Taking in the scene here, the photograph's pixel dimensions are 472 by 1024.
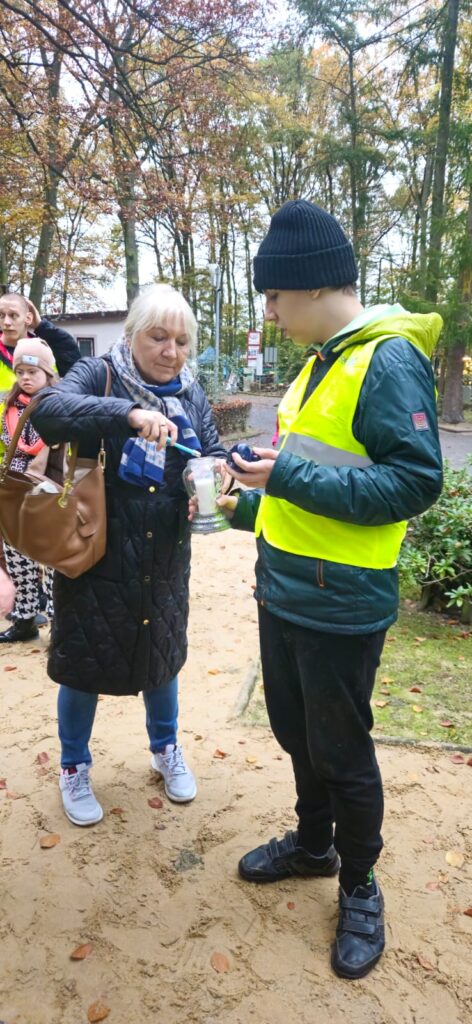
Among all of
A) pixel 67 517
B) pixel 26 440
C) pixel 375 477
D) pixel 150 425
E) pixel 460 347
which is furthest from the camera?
pixel 460 347

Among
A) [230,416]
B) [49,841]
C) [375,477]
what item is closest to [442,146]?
[230,416]

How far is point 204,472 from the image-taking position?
1868 mm

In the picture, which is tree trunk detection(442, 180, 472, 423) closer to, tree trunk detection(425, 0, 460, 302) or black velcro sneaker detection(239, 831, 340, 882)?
tree trunk detection(425, 0, 460, 302)

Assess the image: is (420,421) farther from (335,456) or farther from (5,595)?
(5,595)

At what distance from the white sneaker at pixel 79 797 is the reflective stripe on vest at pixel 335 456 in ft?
4.36

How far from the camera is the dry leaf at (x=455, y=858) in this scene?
221cm

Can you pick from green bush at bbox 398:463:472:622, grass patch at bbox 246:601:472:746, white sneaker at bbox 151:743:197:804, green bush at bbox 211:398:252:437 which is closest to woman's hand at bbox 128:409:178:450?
white sneaker at bbox 151:743:197:804

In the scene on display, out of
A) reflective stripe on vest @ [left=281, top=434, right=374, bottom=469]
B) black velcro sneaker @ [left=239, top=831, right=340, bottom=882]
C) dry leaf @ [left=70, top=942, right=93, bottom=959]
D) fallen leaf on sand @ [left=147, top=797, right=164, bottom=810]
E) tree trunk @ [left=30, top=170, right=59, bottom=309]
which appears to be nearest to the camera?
reflective stripe on vest @ [left=281, top=434, right=374, bottom=469]

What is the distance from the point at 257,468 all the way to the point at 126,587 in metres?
0.79

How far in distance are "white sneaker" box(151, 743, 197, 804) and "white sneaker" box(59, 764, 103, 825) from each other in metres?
0.28

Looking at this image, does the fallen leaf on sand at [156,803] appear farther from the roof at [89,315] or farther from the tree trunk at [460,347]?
the roof at [89,315]

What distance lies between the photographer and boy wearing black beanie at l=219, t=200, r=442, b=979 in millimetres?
1468

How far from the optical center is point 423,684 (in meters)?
3.54

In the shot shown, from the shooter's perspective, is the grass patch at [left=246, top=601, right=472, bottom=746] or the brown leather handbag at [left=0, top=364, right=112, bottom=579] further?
the grass patch at [left=246, top=601, right=472, bottom=746]
